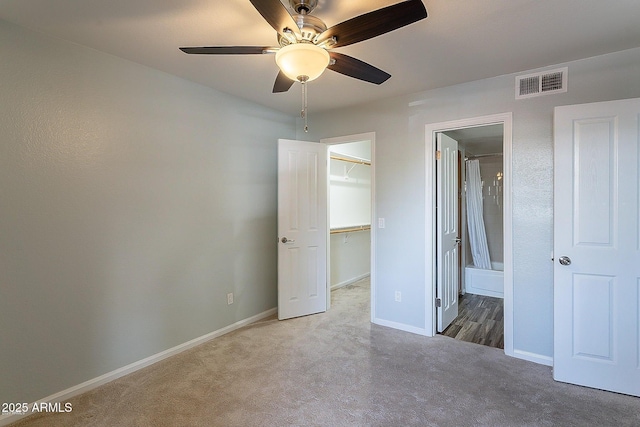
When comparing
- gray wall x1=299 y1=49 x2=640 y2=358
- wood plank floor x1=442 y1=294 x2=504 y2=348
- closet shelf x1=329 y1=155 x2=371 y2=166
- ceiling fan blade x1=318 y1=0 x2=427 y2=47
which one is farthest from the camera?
closet shelf x1=329 y1=155 x2=371 y2=166

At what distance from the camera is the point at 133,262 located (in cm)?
252

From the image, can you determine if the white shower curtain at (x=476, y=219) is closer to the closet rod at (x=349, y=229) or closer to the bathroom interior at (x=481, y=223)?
the bathroom interior at (x=481, y=223)

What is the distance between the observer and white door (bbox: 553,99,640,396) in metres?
2.17

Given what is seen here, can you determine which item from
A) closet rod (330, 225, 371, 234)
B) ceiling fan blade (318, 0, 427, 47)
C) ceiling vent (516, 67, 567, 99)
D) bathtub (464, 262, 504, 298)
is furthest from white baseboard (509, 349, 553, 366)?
ceiling fan blade (318, 0, 427, 47)

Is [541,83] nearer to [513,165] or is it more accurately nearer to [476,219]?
[513,165]

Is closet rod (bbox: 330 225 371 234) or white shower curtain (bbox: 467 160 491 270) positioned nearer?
closet rod (bbox: 330 225 371 234)

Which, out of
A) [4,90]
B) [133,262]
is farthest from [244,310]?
[4,90]

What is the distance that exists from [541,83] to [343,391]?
9.43 ft

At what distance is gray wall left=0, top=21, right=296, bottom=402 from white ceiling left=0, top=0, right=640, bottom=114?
0.28 m

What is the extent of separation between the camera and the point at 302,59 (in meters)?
1.51

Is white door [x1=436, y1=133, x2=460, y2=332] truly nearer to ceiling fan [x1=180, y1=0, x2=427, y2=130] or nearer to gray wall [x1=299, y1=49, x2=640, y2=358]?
gray wall [x1=299, y1=49, x2=640, y2=358]

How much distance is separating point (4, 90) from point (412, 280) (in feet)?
11.5

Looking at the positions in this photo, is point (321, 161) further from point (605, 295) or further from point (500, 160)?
point (500, 160)

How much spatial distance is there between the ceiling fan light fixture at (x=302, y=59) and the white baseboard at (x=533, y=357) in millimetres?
2816
